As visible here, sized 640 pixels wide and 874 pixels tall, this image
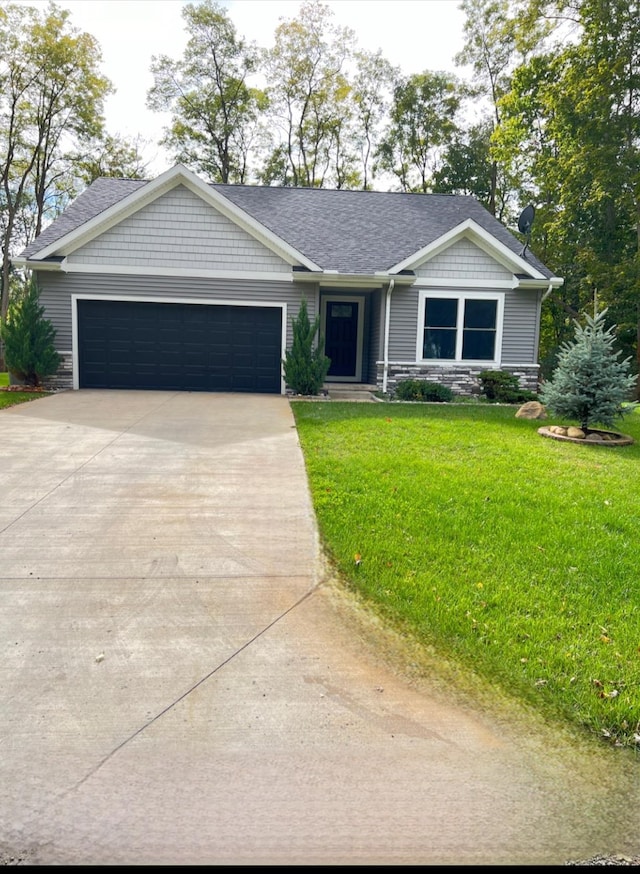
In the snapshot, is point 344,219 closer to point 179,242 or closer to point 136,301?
point 179,242

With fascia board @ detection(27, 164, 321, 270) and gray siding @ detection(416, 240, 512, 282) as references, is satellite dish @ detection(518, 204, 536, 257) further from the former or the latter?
fascia board @ detection(27, 164, 321, 270)

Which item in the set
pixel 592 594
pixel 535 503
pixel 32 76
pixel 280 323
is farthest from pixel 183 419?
pixel 32 76

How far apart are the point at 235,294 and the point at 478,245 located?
19.8 feet

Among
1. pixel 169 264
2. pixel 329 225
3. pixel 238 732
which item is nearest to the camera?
pixel 238 732

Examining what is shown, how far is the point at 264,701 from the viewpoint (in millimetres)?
2752

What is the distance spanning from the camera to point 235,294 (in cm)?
1388

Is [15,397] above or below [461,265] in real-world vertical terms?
below

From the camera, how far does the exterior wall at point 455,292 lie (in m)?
14.3

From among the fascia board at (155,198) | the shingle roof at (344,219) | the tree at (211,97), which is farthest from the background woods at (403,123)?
the fascia board at (155,198)

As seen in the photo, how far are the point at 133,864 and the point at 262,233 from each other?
13194 millimetres

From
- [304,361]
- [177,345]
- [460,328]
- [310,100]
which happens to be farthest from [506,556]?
[310,100]

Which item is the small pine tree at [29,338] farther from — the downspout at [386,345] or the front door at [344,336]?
the downspout at [386,345]

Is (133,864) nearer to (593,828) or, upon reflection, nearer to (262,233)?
(593,828)

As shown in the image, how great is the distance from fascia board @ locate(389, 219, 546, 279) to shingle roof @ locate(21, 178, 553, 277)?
0.62 meters
